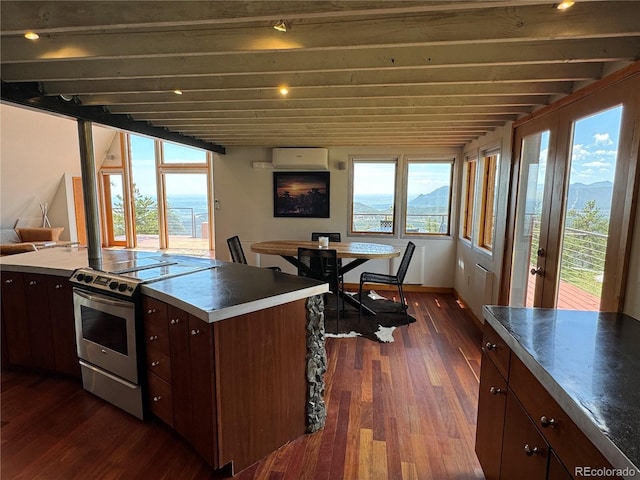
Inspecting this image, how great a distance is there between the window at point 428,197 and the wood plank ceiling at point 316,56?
1727 millimetres

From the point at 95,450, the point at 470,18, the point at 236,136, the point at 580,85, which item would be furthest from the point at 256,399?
the point at 236,136

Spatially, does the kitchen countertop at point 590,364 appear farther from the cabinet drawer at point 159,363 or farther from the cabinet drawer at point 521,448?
the cabinet drawer at point 159,363

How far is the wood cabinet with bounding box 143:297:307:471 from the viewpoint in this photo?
1.66m

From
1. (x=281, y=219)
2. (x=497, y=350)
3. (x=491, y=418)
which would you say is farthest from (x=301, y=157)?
(x=491, y=418)

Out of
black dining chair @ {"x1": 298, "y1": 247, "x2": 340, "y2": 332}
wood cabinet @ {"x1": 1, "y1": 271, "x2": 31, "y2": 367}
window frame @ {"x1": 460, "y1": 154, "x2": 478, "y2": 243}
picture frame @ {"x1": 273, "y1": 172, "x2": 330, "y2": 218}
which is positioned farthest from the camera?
picture frame @ {"x1": 273, "y1": 172, "x2": 330, "y2": 218}

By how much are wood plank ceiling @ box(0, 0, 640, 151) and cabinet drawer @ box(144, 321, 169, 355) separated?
1.53 m

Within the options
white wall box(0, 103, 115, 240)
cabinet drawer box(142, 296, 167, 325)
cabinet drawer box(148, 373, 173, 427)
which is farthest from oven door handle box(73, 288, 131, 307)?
white wall box(0, 103, 115, 240)

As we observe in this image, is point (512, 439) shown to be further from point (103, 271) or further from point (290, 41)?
point (103, 271)

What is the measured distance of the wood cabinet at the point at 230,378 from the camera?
166cm

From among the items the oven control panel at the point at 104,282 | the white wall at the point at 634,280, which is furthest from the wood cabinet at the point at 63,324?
the white wall at the point at 634,280

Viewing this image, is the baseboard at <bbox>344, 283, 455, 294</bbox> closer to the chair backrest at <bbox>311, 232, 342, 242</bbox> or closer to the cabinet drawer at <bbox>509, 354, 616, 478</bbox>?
the chair backrest at <bbox>311, 232, 342, 242</bbox>

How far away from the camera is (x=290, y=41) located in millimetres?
1765

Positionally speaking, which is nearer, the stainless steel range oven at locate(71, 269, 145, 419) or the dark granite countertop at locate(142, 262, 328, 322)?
the dark granite countertop at locate(142, 262, 328, 322)

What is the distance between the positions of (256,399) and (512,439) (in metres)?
1.19
